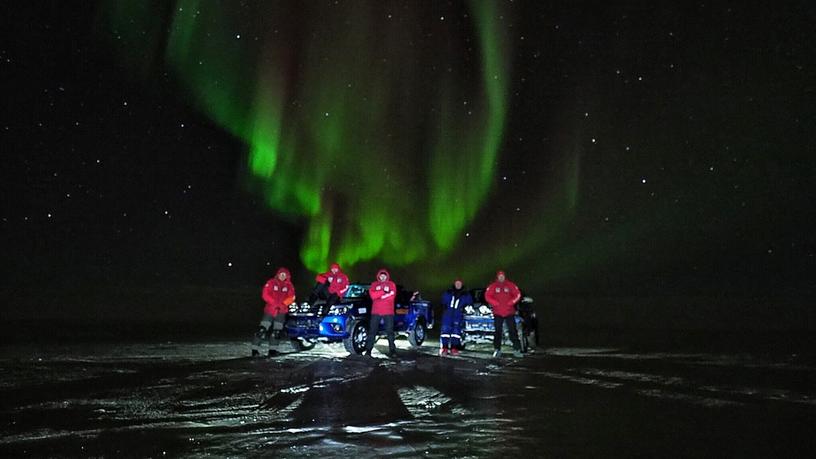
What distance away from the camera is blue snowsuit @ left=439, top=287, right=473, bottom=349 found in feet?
61.1

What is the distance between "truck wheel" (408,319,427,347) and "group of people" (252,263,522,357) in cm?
158

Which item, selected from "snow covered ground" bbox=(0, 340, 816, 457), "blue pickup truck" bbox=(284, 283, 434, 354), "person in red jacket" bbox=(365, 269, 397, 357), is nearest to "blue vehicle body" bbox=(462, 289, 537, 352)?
"blue pickup truck" bbox=(284, 283, 434, 354)

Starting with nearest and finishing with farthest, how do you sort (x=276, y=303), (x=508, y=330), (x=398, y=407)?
(x=398, y=407), (x=276, y=303), (x=508, y=330)

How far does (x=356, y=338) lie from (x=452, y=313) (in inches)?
92.7

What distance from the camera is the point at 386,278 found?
674 inches

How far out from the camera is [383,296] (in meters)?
17.2

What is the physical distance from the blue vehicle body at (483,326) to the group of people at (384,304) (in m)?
0.34

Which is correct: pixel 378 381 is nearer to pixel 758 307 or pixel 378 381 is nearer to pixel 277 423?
pixel 277 423

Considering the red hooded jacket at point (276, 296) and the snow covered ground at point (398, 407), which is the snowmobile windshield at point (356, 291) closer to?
the red hooded jacket at point (276, 296)

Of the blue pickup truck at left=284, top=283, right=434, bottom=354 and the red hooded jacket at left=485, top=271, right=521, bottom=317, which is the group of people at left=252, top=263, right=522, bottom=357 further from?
the blue pickup truck at left=284, top=283, right=434, bottom=354

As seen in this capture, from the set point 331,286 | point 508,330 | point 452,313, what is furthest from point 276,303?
point 508,330

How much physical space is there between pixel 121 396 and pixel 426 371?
5460 millimetres

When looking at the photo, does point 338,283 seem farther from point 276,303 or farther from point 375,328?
point 375,328

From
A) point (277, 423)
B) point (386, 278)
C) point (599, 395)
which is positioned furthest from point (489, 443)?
point (386, 278)
